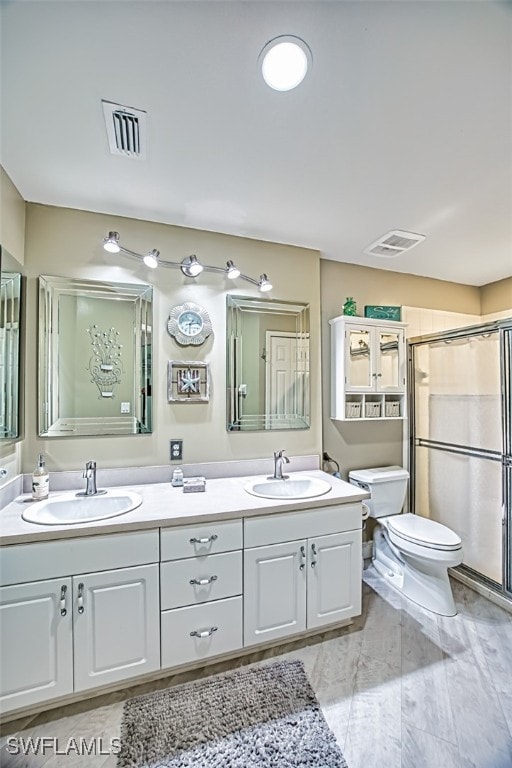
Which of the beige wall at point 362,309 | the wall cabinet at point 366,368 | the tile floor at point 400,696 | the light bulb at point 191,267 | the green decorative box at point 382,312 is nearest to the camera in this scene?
the tile floor at point 400,696

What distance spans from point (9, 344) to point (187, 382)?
0.93 meters

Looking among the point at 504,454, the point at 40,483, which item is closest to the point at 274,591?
the point at 40,483

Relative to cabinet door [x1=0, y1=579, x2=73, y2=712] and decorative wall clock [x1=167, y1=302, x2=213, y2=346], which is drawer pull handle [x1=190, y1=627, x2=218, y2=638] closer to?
cabinet door [x1=0, y1=579, x2=73, y2=712]

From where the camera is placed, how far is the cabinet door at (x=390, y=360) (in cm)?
252

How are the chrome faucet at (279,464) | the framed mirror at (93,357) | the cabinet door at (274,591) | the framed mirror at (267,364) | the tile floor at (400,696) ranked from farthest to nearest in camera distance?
the framed mirror at (267,364), the chrome faucet at (279,464), the framed mirror at (93,357), the cabinet door at (274,591), the tile floor at (400,696)

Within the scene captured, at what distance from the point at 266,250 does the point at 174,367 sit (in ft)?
3.44

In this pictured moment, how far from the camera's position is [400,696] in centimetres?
146

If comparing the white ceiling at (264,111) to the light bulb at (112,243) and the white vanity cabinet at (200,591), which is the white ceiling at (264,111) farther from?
the white vanity cabinet at (200,591)

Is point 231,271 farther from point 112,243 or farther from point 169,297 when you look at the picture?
point 112,243

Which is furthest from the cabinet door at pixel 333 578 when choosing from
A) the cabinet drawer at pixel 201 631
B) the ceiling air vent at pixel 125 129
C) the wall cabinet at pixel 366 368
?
the ceiling air vent at pixel 125 129

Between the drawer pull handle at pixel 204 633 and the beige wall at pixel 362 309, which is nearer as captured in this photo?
the drawer pull handle at pixel 204 633

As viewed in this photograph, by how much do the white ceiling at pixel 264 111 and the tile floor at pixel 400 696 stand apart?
237cm

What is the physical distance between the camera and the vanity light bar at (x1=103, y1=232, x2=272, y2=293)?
5.97ft

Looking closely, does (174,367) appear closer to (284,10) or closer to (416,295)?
(284,10)
